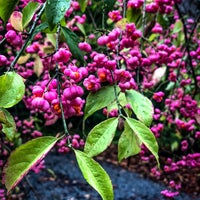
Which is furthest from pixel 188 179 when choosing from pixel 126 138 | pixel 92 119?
pixel 126 138

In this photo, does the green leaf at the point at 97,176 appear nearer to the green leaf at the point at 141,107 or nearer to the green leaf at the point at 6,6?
the green leaf at the point at 141,107

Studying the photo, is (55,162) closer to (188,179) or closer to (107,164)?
(107,164)

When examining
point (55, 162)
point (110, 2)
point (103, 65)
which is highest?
point (110, 2)

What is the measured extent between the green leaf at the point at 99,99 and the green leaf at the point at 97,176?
0.23 m

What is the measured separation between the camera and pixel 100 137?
2.44 feet

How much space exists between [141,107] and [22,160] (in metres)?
0.34

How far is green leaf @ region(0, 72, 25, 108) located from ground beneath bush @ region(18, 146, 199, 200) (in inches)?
147

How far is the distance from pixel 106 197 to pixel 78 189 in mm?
4657

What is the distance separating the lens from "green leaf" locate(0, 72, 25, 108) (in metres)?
0.67

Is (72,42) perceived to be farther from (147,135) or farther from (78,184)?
(78,184)

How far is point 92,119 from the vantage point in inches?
279

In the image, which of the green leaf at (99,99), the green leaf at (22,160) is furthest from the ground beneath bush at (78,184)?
the green leaf at (22,160)

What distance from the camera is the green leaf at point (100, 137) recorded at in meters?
0.74

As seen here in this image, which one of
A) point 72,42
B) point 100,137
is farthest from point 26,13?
point 100,137
